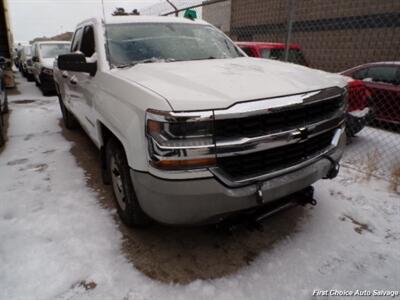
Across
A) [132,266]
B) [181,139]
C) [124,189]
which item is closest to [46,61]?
[124,189]

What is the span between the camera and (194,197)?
6.05 feet

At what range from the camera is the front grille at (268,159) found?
1930mm

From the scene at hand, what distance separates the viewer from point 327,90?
2334mm

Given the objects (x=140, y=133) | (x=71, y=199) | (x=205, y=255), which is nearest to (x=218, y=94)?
(x=140, y=133)

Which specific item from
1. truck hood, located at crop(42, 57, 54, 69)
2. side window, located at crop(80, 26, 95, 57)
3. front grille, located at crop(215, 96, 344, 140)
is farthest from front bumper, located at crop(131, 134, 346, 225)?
truck hood, located at crop(42, 57, 54, 69)

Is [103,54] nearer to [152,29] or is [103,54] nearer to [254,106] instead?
[152,29]

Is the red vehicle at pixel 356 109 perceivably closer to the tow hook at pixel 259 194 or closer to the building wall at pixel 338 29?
the tow hook at pixel 259 194

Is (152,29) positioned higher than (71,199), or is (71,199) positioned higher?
(152,29)

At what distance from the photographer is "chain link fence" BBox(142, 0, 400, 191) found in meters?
4.75

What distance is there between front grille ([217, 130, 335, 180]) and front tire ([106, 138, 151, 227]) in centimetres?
82

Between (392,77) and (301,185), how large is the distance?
194 inches

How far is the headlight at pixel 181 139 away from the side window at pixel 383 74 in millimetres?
5552

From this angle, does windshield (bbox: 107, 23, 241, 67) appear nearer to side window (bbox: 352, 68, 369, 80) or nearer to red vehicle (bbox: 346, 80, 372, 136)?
red vehicle (bbox: 346, 80, 372, 136)

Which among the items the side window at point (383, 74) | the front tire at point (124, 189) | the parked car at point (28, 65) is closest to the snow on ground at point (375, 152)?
the side window at point (383, 74)
